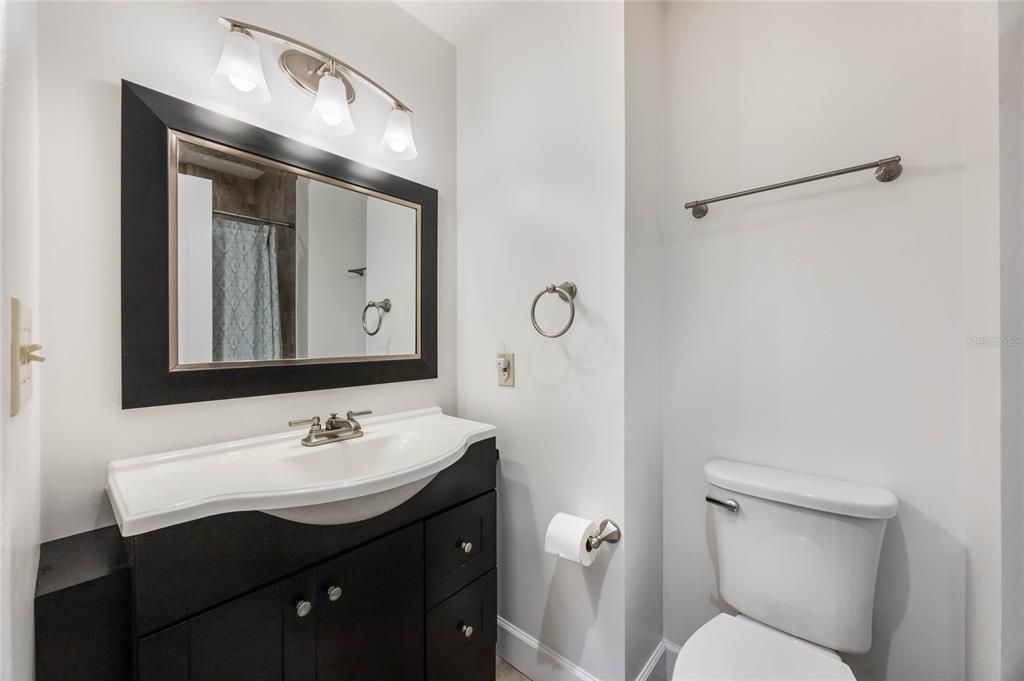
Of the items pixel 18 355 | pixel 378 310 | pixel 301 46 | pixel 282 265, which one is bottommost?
pixel 18 355

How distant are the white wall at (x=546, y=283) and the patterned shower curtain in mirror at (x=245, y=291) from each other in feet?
2.35

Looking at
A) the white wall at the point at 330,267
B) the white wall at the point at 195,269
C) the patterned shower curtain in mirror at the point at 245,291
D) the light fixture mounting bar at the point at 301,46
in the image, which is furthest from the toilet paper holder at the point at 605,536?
the light fixture mounting bar at the point at 301,46

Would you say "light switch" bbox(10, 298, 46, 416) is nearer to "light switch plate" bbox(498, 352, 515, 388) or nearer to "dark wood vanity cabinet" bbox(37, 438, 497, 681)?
"dark wood vanity cabinet" bbox(37, 438, 497, 681)

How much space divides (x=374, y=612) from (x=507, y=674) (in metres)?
0.83

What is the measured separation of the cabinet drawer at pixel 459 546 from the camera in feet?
3.57

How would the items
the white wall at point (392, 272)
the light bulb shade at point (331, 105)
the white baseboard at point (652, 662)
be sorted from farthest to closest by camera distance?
the white wall at point (392, 272), the white baseboard at point (652, 662), the light bulb shade at point (331, 105)

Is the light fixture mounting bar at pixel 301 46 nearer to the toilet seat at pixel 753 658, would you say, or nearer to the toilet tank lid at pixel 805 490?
the toilet tank lid at pixel 805 490

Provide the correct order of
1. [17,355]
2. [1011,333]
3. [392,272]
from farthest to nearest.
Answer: [392,272] → [1011,333] → [17,355]

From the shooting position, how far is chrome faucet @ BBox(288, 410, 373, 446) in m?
1.17

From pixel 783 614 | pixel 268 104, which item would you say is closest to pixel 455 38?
pixel 268 104

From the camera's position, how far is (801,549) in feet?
3.48

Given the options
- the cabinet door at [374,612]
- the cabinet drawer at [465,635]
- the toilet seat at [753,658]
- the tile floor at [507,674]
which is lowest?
the tile floor at [507,674]

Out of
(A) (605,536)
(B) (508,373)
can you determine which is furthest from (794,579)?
(B) (508,373)

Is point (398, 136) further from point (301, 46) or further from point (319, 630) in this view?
point (319, 630)
